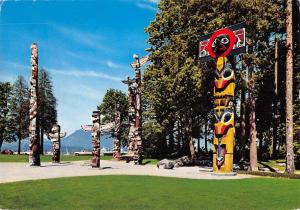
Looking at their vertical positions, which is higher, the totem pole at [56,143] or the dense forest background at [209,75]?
the dense forest background at [209,75]

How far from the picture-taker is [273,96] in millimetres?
44688

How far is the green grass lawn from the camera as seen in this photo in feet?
41.6

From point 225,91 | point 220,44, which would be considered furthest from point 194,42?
point 225,91

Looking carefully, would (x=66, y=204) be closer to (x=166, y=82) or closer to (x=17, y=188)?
(x=17, y=188)

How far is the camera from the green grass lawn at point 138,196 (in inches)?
500

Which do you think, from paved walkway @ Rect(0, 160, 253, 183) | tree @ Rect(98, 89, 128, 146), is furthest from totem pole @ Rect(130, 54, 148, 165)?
tree @ Rect(98, 89, 128, 146)

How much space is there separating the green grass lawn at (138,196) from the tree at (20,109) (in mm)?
55296

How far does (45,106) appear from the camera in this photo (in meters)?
73.8

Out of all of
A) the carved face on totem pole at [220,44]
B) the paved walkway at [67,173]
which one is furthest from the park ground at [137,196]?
the carved face on totem pole at [220,44]

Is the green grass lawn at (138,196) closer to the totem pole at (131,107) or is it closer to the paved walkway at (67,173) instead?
the paved walkway at (67,173)

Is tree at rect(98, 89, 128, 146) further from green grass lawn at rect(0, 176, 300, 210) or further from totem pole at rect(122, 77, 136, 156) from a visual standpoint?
green grass lawn at rect(0, 176, 300, 210)

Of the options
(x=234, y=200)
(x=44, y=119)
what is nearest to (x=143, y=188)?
(x=234, y=200)

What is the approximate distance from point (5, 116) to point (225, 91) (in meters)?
51.2

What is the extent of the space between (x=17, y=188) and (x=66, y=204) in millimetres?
4673
